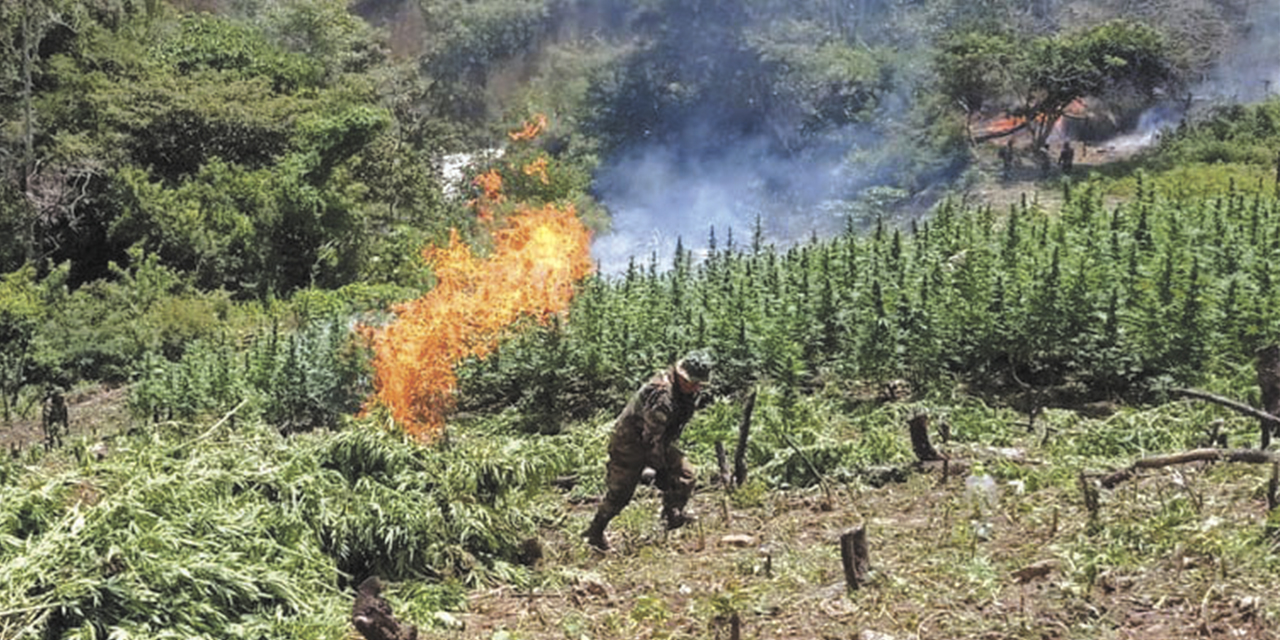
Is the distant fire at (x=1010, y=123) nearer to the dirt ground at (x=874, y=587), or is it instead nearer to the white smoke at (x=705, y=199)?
the white smoke at (x=705, y=199)

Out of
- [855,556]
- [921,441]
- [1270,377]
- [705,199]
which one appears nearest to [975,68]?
[705,199]

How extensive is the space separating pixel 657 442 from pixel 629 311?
6.17 m

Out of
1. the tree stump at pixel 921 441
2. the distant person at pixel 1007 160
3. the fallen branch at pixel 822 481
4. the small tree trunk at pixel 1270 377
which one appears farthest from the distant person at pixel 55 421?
the distant person at pixel 1007 160

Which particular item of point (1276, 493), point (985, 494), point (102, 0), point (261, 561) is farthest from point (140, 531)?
point (102, 0)

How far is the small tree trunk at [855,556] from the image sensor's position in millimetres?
5605

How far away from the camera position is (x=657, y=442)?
24.5 feet

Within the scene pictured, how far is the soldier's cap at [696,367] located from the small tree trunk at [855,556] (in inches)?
67.6

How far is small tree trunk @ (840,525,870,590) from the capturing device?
18.4ft

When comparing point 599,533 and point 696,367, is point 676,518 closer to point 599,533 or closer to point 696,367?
point 599,533

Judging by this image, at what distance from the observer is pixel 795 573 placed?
617 cm

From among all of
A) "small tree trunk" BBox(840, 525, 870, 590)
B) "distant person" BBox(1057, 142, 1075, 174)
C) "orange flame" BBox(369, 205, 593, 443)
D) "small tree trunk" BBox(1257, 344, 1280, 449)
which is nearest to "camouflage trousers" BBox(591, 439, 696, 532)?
"small tree trunk" BBox(840, 525, 870, 590)

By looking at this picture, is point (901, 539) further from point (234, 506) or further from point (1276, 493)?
point (234, 506)

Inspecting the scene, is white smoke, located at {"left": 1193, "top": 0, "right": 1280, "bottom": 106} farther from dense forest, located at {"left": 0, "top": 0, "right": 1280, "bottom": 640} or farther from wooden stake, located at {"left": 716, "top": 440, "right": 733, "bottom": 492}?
wooden stake, located at {"left": 716, "top": 440, "right": 733, "bottom": 492}

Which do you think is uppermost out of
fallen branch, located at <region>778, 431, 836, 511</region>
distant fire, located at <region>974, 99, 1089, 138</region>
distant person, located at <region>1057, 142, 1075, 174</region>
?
distant fire, located at <region>974, 99, 1089, 138</region>
